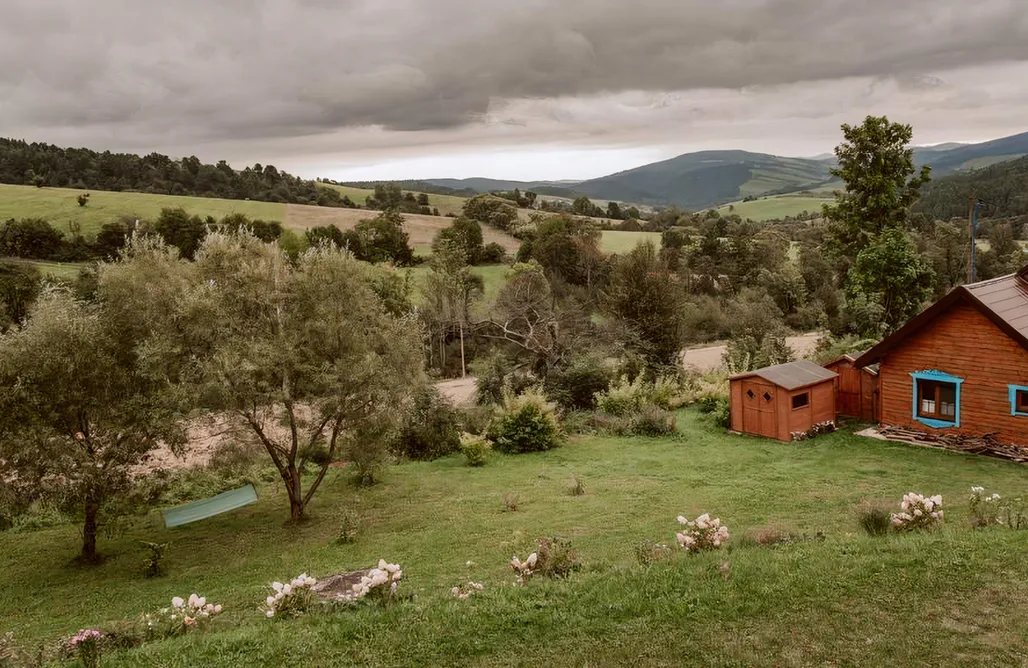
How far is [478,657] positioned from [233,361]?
8.73m

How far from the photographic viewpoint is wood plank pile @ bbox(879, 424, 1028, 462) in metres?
16.6

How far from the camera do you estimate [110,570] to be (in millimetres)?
13383

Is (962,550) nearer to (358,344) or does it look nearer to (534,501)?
(534,501)

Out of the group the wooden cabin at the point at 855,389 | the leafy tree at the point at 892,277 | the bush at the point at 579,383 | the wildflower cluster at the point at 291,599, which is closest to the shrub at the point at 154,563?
the wildflower cluster at the point at 291,599

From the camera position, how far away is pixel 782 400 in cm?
2006

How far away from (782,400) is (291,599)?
16.3 metres

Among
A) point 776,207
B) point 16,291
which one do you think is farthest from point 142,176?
point 776,207

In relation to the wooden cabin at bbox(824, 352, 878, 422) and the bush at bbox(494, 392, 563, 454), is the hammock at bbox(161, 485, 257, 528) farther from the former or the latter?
the wooden cabin at bbox(824, 352, 878, 422)

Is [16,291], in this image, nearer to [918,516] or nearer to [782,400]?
[782,400]

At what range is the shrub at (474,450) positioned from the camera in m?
20.7

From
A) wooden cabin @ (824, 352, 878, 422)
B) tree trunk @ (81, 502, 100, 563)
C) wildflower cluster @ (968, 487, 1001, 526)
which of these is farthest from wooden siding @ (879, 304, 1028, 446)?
tree trunk @ (81, 502, 100, 563)

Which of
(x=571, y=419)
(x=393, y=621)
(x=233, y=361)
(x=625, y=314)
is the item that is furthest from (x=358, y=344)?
(x=625, y=314)

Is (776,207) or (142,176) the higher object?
(142,176)

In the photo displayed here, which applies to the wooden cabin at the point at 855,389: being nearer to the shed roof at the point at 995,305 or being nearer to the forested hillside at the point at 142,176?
the shed roof at the point at 995,305
